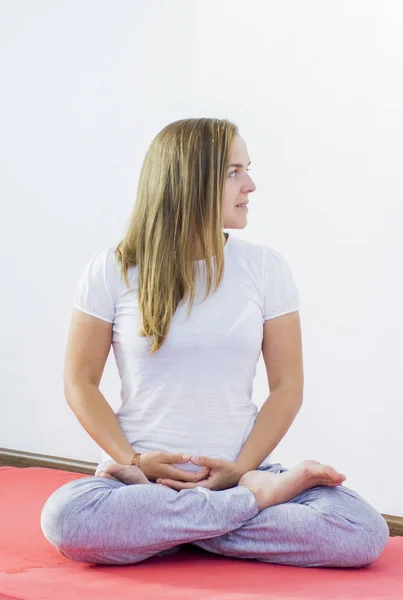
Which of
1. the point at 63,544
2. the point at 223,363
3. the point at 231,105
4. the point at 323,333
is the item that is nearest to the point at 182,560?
the point at 63,544

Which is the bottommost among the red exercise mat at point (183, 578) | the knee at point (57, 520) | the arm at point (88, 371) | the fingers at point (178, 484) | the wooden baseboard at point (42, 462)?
the wooden baseboard at point (42, 462)

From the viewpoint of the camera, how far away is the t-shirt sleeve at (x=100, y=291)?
179 cm

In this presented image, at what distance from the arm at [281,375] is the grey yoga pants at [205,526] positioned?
0.66 feet

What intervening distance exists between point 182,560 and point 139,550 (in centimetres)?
10

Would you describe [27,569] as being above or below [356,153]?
below

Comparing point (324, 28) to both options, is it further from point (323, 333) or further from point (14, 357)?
point (14, 357)

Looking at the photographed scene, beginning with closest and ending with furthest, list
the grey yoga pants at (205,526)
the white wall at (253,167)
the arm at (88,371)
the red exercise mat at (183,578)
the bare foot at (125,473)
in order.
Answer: the red exercise mat at (183,578) < the grey yoga pants at (205,526) < the bare foot at (125,473) < the arm at (88,371) < the white wall at (253,167)

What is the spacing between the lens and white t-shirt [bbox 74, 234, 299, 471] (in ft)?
5.61

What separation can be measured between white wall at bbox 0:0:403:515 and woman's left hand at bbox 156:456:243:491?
666 mm

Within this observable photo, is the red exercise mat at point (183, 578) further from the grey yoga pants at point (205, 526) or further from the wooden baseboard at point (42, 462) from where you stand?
the wooden baseboard at point (42, 462)

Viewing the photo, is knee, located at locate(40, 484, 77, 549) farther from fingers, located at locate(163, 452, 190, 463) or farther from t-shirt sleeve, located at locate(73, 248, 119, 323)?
t-shirt sleeve, located at locate(73, 248, 119, 323)

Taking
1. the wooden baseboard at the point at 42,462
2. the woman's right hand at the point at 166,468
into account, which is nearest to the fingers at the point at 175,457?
the woman's right hand at the point at 166,468

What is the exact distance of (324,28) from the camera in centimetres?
233

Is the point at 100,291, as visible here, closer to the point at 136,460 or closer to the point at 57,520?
the point at 136,460
